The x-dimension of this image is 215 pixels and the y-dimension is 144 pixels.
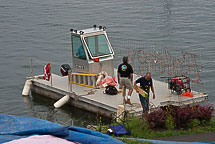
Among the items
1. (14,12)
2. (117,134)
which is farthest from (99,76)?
(14,12)

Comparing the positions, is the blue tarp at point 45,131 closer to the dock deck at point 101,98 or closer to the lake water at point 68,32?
the dock deck at point 101,98

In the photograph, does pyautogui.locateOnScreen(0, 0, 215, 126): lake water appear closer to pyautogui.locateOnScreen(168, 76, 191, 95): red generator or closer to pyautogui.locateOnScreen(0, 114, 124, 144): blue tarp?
pyautogui.locateOnScreen(168, 76, 191, 95): red generator

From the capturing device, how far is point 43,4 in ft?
189

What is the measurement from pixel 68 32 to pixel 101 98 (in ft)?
78.2

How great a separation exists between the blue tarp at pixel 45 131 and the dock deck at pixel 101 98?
673 cm

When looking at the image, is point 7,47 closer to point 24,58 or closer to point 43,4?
point 24,58

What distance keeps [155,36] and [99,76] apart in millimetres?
20160

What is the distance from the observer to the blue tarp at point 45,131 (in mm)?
9211

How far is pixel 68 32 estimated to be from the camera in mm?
42594

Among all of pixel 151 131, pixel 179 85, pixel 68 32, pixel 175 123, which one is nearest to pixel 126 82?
pixel 179 85

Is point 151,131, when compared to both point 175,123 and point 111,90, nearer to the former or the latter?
point 175,123

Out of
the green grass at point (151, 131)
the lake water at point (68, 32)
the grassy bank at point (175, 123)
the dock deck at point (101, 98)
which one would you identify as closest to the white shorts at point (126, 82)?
the dock deck at point (101, 98)

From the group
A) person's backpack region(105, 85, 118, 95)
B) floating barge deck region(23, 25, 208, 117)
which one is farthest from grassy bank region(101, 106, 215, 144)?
person's backpack region(105, 85, 118, 95)

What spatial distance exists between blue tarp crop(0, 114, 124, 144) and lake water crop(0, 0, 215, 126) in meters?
9.49
